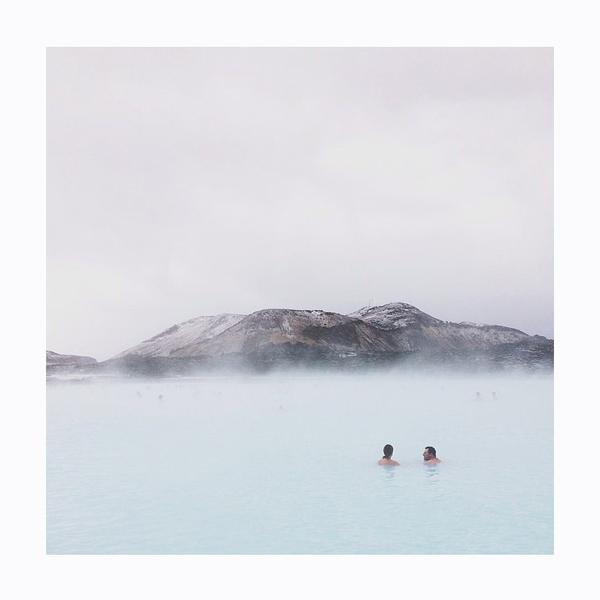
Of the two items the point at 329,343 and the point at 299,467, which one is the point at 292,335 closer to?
the point at 329,343

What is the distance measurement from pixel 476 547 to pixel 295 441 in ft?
12.9

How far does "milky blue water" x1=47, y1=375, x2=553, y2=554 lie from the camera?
644 cm

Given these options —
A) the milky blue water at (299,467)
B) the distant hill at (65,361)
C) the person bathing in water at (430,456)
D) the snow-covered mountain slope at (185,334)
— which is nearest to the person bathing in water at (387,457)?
the milky blue water at (299,467)

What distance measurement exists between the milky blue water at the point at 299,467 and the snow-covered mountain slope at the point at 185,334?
1.07 metres

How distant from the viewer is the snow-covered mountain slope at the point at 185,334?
11.0 m

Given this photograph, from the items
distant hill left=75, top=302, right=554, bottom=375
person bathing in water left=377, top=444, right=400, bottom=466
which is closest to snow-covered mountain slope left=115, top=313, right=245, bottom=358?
distant hill left=75, top=302, right=554, bottom=375

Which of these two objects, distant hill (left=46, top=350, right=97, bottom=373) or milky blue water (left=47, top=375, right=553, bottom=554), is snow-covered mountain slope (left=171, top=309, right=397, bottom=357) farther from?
distant hill (left=46, top=350, right=97, bottom=373)

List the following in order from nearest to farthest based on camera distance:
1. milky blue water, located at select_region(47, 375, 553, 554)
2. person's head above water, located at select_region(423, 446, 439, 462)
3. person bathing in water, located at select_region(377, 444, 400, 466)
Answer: milky blue water, located at select_region(47, 375, 553, 554) < person bathing in water, located at select_region(377, 444, 400, 466) < person's head above water, located at select_region(423, 446, 439, 462)

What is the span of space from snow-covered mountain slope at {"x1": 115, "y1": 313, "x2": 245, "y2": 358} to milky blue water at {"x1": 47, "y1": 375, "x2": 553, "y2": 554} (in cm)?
107

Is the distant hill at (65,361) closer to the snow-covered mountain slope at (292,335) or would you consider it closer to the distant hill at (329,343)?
the distant hill at (329,343)

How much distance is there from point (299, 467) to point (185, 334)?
384 centimetres

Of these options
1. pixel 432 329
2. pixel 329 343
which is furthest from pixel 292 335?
pixel 432 329

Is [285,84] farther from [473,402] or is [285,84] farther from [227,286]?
[473,402]
